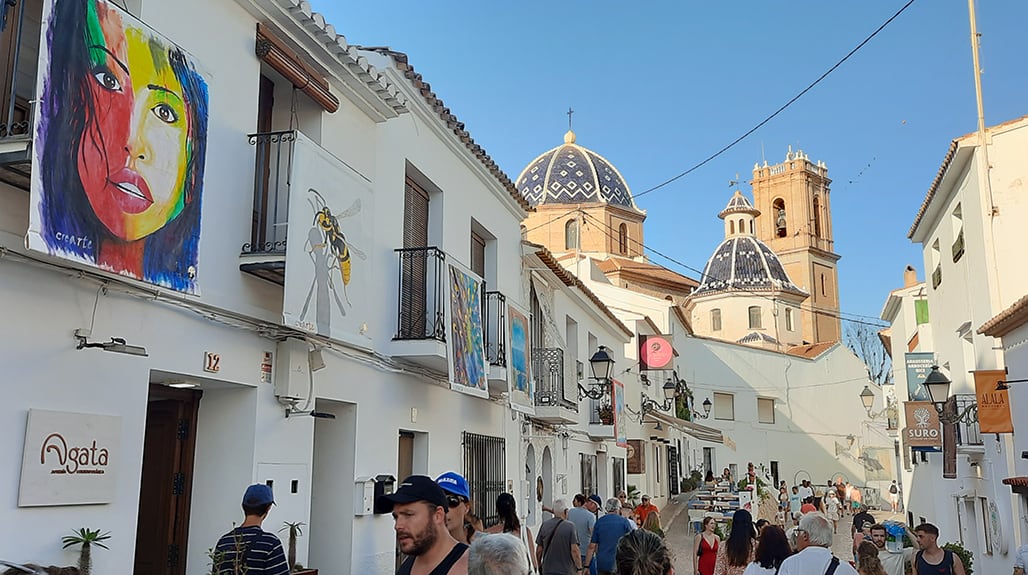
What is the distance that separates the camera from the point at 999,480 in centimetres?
1489

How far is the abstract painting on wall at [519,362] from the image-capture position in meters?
14.0

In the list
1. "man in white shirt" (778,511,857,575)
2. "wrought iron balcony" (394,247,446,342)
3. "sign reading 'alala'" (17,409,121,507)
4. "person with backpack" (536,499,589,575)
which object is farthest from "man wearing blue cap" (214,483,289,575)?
"wrought iron balcony" (394,247,446,342)

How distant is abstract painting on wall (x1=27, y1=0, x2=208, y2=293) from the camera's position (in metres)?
5.12

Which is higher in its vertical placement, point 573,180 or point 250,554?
point 573,180

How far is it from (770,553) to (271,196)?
16.4 feet

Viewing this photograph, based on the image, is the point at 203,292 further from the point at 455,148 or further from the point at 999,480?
the point at 999,480

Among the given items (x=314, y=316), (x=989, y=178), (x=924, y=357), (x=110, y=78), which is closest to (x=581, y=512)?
(x=314, y=316)

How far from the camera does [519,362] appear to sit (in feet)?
47.8

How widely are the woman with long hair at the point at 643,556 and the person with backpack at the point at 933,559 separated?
5.09m

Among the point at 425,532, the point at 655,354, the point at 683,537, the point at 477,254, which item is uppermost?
the point at 655,354

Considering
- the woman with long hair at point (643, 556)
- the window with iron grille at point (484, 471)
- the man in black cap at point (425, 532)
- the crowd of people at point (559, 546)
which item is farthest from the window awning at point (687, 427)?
the man in black cap at point (425, 532)

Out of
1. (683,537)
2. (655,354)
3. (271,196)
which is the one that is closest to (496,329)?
(271,196)

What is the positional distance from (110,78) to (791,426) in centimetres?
4443

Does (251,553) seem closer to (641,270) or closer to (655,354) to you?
(655,354)
